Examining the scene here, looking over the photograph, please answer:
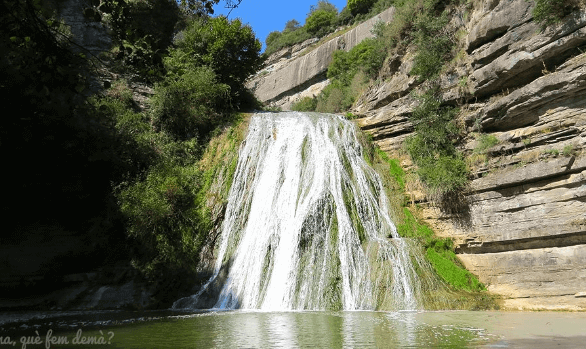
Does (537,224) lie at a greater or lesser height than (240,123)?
lesser

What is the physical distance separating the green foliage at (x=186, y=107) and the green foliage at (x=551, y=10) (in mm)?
11997

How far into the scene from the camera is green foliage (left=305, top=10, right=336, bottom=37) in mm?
44362

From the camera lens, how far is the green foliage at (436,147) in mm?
12820

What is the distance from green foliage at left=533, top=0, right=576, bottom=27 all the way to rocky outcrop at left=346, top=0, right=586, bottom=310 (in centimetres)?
20

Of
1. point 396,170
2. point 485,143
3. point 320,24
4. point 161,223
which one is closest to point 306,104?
point 320,24

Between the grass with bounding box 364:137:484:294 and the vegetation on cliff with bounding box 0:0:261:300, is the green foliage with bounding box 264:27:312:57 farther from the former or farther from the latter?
the grass with bounding box 364:137:484:294

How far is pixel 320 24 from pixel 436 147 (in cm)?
3415

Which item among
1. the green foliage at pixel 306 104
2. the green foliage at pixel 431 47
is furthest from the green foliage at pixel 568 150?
the green foliage at pixel 306 104

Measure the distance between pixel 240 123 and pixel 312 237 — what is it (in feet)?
25.3

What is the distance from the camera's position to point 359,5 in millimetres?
41188

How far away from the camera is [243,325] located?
716cm

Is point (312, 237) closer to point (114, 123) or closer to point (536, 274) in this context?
point (536, 274)

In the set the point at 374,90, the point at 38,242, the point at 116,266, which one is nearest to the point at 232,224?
the point at 116,266

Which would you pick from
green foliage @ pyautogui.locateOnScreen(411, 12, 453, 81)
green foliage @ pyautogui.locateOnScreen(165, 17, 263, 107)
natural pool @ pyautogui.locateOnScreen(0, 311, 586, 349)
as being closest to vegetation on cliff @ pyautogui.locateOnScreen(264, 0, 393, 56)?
green foliage @ pyautogui.locateOnScreen(165, 17, 263, 107)
